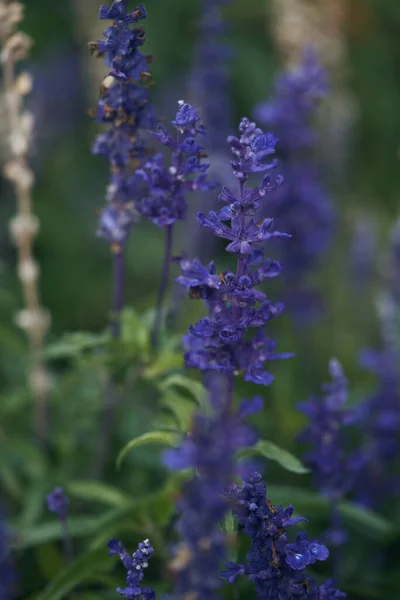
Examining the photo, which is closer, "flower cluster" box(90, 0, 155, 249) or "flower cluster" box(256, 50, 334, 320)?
"flower cluster" box(90, 0, 155, 249)

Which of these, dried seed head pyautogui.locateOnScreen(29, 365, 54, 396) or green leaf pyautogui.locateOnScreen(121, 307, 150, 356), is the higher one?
green leaf pyautogui.locateOnScreen(121, 307, 150, 356)

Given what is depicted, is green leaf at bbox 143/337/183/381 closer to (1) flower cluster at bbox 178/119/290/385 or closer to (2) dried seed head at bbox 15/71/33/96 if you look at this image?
(1) flower cluster at bbox 178/119/290/385

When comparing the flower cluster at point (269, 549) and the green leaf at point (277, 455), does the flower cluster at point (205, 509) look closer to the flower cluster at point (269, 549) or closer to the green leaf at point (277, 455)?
the flower cluster at point (269, 549)

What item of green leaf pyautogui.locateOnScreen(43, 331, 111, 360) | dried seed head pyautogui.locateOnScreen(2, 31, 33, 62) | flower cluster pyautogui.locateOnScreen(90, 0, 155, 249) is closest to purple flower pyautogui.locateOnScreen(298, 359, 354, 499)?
green leaf pyautogui.locateOnScreen(43, 331, 111, 360)

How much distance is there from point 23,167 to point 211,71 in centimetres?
150

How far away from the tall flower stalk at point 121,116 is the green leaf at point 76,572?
0.67 m

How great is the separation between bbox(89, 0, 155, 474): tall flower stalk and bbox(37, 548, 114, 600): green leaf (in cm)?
67

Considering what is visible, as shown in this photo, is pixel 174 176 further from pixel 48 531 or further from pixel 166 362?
pixel 48 531

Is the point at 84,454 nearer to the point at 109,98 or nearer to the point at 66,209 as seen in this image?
the point at 109,98

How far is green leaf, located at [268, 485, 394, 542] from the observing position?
2.45m

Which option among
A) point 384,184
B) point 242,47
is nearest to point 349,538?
point 384,184

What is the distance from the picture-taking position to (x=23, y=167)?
9.64ft

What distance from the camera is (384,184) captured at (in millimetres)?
6031

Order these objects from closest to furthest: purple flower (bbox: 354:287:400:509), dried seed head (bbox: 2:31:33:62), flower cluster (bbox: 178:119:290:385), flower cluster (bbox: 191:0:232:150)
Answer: flower cluster (bbox: 178:119:290:385) < dried seed head (bbox: 2:31:33:62) < purple flower (bbox: 354:287:400:509) < flower cluster (bbox: 191:0:232:150)
